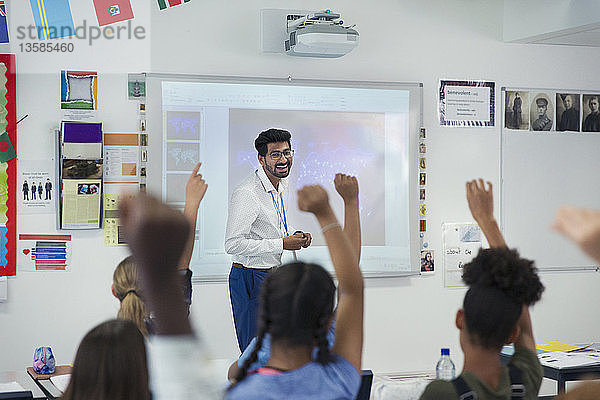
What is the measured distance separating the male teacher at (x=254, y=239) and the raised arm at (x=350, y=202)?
6.95 ft

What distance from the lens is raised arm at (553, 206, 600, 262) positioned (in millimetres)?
605

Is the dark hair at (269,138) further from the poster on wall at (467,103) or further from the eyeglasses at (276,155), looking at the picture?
the poster on wall at (467,103)

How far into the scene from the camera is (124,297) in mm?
2545

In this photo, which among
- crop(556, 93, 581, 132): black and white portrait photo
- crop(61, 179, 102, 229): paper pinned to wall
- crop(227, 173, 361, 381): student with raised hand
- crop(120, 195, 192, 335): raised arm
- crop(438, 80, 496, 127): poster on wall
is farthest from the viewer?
crop(556, 93, 581, 132): black and white portrait photo

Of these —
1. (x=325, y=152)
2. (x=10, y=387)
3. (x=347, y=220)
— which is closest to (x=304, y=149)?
(x=325, y=152)

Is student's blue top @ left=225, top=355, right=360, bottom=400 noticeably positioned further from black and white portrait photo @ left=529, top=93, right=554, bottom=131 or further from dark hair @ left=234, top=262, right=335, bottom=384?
black and white portrait photo @ left=529, top=93, right=554, bottom=131

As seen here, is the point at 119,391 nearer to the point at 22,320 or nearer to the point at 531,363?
the point at 531,363

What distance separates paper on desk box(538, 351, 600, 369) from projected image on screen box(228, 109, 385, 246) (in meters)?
1.73

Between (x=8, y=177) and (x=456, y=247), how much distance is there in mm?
3151

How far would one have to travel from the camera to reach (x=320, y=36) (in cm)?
487

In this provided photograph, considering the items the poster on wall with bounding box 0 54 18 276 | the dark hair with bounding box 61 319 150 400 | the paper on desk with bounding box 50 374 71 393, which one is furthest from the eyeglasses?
the dark hair with bounding box 61 319 150 400

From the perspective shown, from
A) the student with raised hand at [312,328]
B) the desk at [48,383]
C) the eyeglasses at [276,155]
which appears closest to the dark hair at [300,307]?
the student with raised hand at [312,328]

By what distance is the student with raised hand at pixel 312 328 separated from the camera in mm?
1614

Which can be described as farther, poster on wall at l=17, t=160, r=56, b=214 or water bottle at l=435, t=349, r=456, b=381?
poster on wall at l=17, t=160, r=56, b=214
